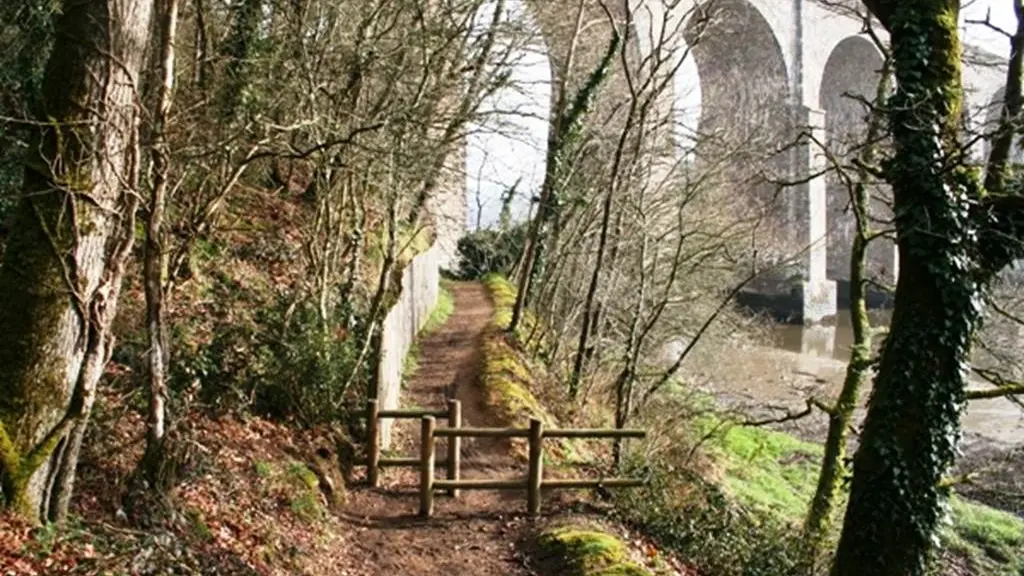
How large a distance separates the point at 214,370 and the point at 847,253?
38.2m

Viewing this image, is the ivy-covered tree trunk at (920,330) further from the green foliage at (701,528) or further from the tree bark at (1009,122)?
the green foliage at (701,528)

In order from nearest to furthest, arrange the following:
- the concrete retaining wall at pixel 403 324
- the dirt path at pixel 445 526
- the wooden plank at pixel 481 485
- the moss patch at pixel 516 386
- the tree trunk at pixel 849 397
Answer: the dirt path at pixel 445 526 → the wooden plank at pixel 481 485 → the concrete retaining wall at pixel 403 324 → the moss patch at pixel 516 386 → the tree trunk at pixel 849 397

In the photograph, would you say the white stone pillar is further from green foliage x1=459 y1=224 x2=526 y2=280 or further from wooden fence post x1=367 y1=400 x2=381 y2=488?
wooden fence post x1=367 y1=400 x2=381 y2=488

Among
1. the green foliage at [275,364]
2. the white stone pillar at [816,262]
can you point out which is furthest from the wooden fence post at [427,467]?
the white stone pillar at [816,262]

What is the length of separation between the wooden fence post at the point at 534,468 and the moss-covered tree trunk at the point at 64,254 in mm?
4086

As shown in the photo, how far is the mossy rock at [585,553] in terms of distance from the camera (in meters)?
6.75

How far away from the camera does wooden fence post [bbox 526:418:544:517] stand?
25.9ft

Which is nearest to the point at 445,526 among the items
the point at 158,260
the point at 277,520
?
the point at 277,520

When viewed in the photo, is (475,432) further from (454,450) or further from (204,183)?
(204,183)

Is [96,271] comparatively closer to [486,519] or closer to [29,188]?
[29,188]

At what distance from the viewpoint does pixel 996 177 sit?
281 inches

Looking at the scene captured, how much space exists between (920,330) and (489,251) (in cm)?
1824

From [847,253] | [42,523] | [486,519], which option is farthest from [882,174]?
[847,253]

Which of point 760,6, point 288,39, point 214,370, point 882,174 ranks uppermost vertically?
point 760,6
